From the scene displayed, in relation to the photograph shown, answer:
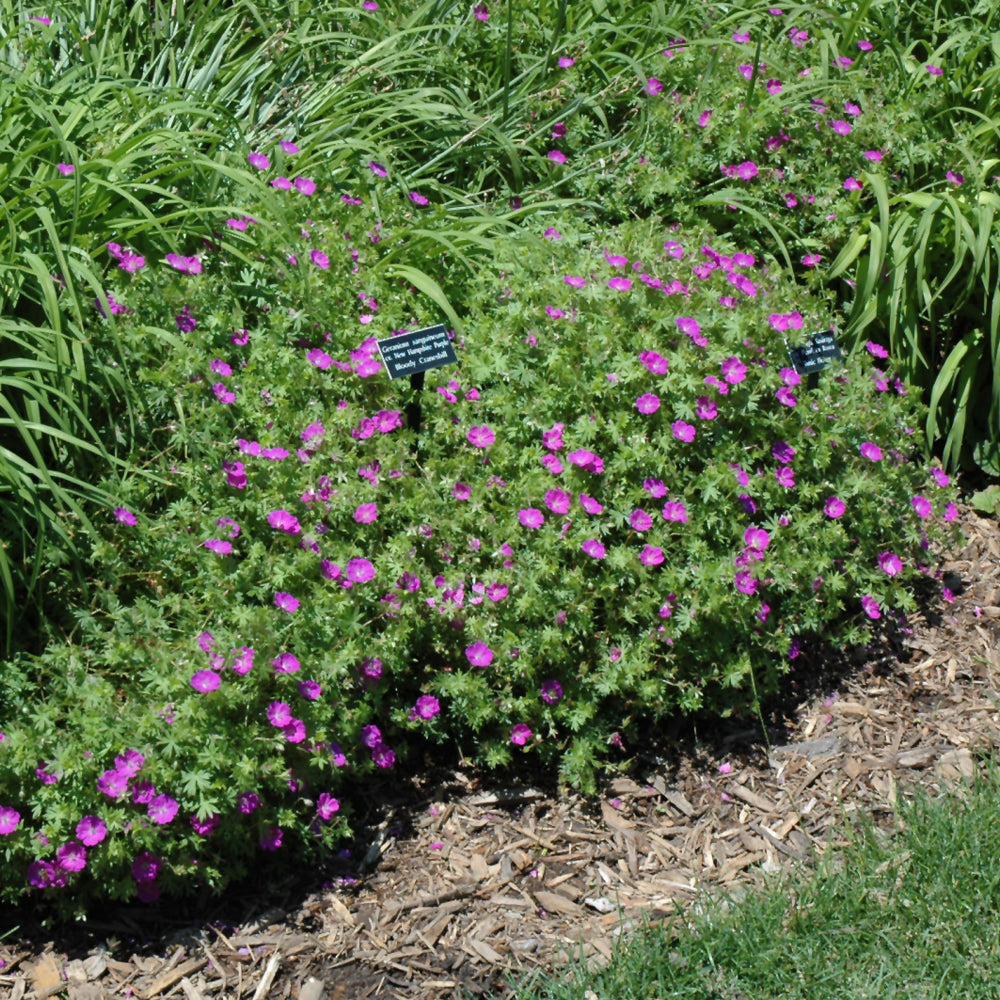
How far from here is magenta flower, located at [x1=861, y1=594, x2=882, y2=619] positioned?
9.96ft

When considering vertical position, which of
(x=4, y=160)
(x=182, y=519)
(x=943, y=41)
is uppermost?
(x=4, y=160)

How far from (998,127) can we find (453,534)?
2353 mm

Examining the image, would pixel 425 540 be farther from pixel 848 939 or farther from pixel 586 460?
pixel 848 939

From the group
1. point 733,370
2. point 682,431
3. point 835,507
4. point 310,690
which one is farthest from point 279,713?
point 835,507

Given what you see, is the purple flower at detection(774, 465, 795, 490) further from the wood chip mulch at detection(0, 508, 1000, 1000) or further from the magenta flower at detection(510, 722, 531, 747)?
the magenta flower at detection(510, 722, 531, 747)

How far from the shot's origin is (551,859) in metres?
2.66

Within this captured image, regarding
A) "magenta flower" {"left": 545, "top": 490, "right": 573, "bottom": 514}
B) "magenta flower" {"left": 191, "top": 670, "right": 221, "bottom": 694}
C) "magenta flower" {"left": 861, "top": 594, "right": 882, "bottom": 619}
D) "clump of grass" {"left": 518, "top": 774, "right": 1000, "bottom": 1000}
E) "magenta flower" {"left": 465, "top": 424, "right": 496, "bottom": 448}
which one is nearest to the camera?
"clump of grass" {"left": 518, "top": 774, "right": 1000, "bottom": 1000}

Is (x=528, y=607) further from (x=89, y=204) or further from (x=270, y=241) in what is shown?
(x=89, y=204)

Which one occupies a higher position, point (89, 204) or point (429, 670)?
point (89, 204)

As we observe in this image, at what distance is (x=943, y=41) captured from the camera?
14.6 ft

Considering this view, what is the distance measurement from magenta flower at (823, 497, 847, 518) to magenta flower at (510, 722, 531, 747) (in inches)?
38.8

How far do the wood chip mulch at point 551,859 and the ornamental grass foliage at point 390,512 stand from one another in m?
0.11

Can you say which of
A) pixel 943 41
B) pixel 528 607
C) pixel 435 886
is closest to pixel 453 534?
pixel 528 607

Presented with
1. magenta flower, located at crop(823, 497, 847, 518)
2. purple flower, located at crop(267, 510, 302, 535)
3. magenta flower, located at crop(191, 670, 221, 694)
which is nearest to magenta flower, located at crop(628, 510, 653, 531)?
magenta flower, located at crop(823, 497, 847, 518)
